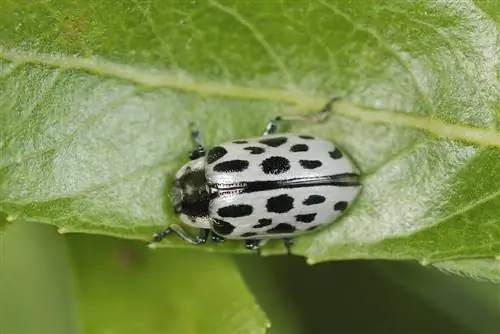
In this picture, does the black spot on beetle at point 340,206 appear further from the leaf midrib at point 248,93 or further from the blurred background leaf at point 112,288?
the blurred background leaf at point 112,288

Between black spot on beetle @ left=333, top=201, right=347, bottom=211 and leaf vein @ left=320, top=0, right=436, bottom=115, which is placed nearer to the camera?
leaf vein @ left=320, top=0, right=436, bottom=115

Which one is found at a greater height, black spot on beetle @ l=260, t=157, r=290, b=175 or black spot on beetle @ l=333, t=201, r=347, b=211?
black spot on beetle @ l=260, t=157, r=290, b=175

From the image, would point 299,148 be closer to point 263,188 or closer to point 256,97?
point 263,188

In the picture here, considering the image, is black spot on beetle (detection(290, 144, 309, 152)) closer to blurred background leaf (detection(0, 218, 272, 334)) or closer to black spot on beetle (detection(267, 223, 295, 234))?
black spot on beetle (detection(267, 223, 295, 234))

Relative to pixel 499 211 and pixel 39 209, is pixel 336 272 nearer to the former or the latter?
pixel 499 211

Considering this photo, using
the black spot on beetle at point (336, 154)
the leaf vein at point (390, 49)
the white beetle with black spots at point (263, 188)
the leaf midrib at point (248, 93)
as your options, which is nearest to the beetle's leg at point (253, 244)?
the white beetle with black spots at point (263, 188)

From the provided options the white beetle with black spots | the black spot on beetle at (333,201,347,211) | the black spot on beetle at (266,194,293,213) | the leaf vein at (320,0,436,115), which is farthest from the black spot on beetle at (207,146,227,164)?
the leaf vein at (320,0,436,115)

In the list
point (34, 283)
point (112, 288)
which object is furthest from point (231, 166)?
point (34, 283)
